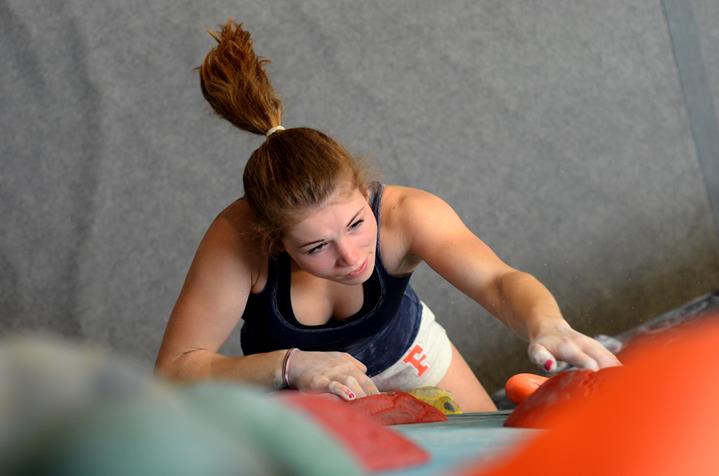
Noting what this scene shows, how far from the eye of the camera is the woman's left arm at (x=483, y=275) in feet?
4.50

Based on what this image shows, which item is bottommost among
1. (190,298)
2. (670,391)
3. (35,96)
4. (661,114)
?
(661,114)

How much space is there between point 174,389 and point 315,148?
1.27 m

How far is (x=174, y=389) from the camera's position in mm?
359

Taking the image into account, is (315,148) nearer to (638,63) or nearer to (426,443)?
(426,443)

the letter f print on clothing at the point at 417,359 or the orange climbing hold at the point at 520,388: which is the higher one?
the orange climbing hold at the point at 520,388

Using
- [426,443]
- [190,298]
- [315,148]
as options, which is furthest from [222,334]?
[426,443]

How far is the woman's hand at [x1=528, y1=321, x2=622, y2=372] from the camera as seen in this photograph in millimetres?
1220

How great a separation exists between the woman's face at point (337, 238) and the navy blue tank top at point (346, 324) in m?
0.14

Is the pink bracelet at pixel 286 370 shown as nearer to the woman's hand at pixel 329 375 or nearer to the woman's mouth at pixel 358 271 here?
the woman's hand at pixel 329 375

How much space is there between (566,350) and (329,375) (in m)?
0.34

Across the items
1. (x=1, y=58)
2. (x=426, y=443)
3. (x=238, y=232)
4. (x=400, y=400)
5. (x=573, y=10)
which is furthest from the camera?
(x=573, y=10)

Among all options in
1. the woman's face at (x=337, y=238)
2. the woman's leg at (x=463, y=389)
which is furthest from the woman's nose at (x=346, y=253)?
the woman's leg at (x=463, y=389)

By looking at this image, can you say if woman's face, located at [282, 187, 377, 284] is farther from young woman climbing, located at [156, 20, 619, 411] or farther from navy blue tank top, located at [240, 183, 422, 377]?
navy blue tank top, located at [240, 183, 422, 377]

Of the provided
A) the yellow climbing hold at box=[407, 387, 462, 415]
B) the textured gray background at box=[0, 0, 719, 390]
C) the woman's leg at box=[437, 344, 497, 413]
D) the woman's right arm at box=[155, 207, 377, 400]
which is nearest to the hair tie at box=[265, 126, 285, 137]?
the woman's right arm at box=[155, 207, 377, 400]
